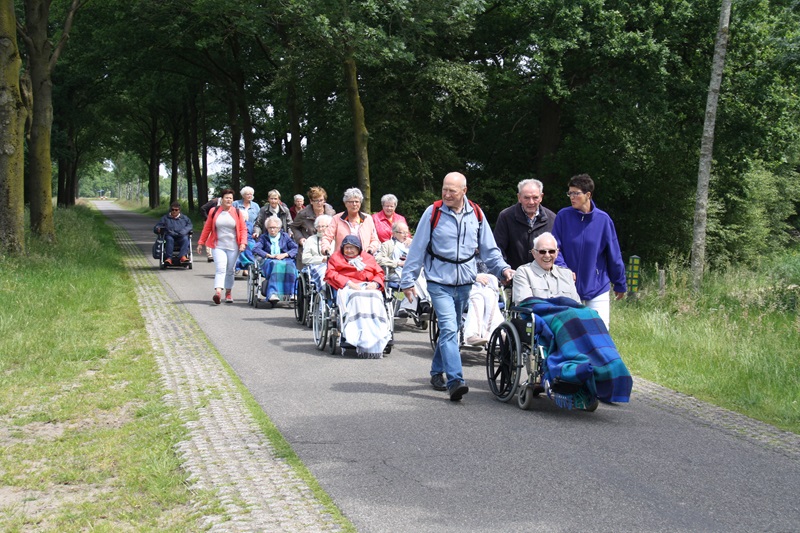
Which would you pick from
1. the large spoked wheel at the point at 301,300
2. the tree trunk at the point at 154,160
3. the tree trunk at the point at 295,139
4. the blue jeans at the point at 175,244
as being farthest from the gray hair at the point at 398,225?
the tree trunk at the point at 154,160

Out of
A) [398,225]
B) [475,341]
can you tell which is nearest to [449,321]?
[475,341]

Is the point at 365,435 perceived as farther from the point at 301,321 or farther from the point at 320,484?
the point at 301,321

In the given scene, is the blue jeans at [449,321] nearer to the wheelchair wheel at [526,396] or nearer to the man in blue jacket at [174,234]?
the wheelchair wheel at [526,396]

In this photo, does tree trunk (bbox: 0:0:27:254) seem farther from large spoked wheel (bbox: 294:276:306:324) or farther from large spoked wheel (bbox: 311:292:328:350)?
large spoked wheel (bbox: 311:292:328:350)

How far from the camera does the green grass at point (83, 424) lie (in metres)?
5.00

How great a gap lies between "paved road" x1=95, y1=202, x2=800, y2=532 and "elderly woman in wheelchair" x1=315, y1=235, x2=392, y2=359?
2.57ft

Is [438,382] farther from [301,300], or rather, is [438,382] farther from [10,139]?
[10,139]

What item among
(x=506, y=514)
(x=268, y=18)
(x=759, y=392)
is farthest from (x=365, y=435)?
(x=268, y=18)

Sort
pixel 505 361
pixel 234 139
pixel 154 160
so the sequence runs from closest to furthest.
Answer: pixel 505 361 < pixel 234 139 < pixel 154 160

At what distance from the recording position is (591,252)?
27.6 feet

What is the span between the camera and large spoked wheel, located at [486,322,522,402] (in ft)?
25.4

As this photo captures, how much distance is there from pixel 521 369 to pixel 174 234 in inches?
647

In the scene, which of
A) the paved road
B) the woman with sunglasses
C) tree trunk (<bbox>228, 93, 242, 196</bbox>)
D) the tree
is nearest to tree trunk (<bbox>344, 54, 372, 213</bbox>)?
the tree

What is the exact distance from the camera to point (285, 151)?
158ft
